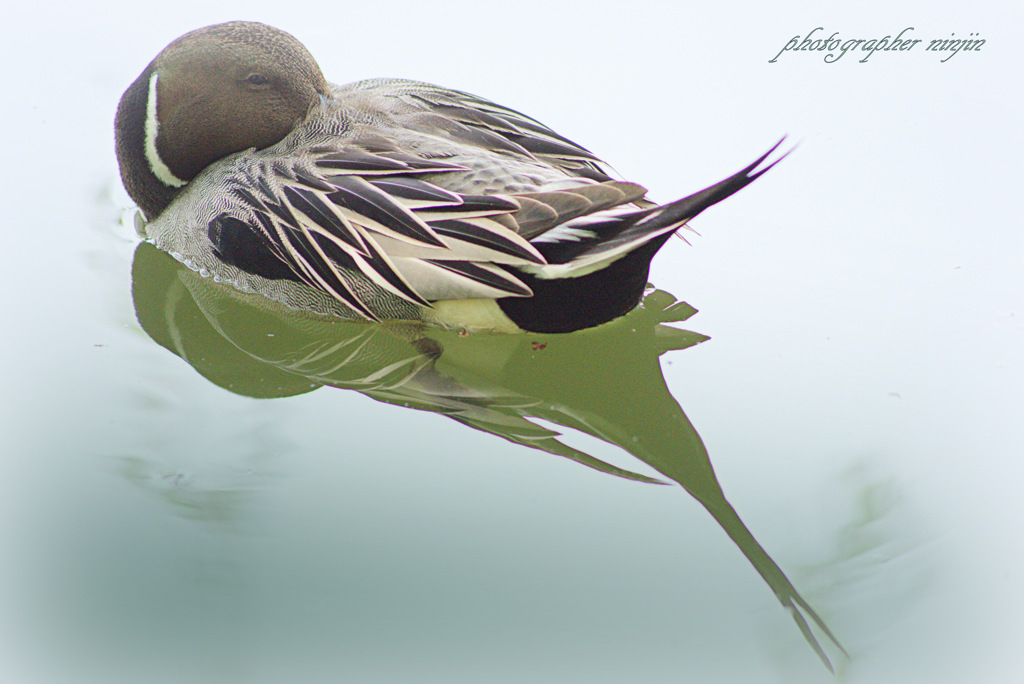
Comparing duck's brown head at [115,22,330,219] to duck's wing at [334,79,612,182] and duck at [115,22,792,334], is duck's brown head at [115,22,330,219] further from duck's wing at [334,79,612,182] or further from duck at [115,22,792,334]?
duck's wing at [334,79,612,182]

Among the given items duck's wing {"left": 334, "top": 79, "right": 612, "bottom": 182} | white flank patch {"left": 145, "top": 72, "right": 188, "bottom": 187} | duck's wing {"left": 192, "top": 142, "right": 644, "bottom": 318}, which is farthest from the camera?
white flank patch {"left": 145, "top": 72, "right": 188, "bottom": 187}

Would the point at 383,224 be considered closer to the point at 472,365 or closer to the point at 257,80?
the point at 472,365

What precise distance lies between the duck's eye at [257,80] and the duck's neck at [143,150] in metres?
0.44

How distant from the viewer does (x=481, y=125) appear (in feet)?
13.9

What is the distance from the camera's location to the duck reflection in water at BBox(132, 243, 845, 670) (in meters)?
3.70

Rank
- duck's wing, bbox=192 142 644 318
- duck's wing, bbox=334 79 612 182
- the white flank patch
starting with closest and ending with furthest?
duck's wing, bbox=192 142 644 318 → duck's wing, bbox=334 79 612 182 → the white flank patch

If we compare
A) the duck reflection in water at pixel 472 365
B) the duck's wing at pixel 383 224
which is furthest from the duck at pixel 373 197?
the duck reflection in water at pixel 472 365

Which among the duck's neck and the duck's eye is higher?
the duck's eye

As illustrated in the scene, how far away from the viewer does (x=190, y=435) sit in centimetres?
354

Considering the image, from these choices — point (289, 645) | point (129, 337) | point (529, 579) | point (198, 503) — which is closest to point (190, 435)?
point (198, 503)

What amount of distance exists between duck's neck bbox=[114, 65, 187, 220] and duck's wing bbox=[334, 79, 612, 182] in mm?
819

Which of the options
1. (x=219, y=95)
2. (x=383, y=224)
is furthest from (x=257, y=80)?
(x=383, y=224)

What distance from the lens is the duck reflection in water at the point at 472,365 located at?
12.1 ft

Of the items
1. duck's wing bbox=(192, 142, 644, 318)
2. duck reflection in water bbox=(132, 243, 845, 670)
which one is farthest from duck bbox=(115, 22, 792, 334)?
duck reflection in water bbox=(132, 243, 845, 670)
